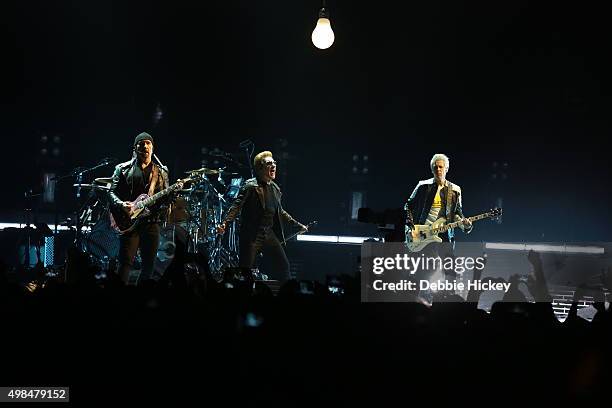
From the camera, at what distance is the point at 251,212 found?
998 cm

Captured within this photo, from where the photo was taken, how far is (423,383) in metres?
2.50

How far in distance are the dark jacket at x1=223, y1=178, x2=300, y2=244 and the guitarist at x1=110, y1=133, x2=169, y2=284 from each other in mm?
1250

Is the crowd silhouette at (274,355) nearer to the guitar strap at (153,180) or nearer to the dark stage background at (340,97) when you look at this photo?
the guitar strap at (153,180)

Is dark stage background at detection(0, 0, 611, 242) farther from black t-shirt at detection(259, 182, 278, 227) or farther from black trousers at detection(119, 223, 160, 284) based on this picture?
black trousers at detection(119, 223, 160, 284)

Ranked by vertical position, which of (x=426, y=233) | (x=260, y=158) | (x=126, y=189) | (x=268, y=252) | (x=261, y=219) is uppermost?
(x=260, y=158)

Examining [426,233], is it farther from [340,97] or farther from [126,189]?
[340,97]

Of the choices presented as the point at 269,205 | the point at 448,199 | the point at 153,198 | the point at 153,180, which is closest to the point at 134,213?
the point at 153,198

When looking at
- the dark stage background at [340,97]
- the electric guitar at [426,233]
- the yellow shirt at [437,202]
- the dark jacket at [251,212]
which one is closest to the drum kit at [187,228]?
the dark jacket at [251,212]

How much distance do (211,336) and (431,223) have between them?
26.0 feet

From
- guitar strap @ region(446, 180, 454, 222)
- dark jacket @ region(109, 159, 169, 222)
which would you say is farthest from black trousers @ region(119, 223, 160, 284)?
guitar strap @ region(446, 180, 454, 222)

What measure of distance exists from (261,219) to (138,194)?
186 centimetres

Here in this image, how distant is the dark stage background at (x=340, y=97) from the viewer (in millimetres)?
15078

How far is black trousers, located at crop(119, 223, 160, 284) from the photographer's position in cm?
872

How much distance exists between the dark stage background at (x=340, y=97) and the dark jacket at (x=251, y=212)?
5.20 metres
